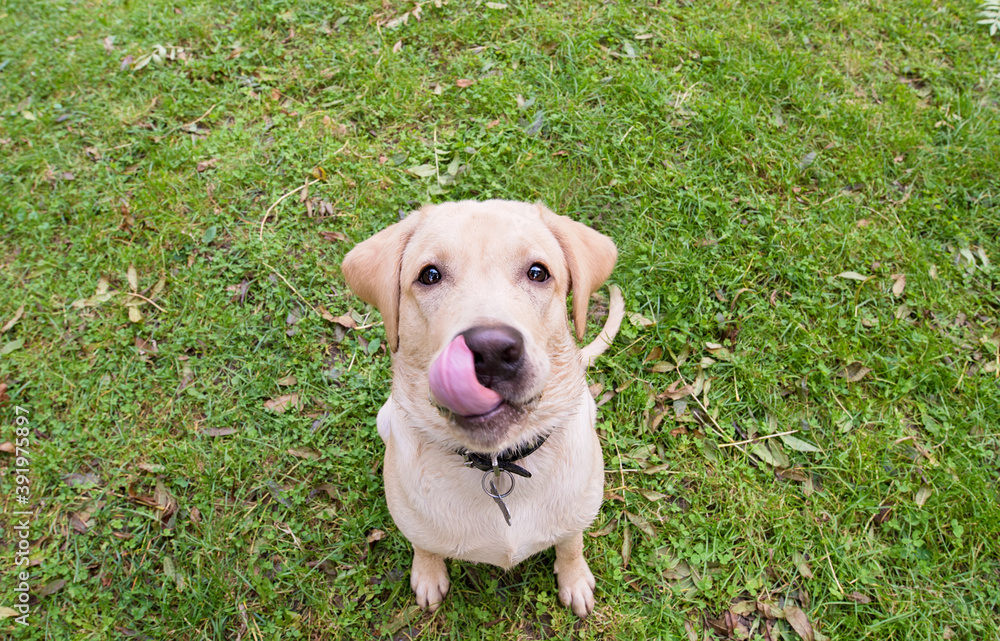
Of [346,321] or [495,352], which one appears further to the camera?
[346,321]

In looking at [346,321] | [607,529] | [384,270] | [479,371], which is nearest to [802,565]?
[607,529]

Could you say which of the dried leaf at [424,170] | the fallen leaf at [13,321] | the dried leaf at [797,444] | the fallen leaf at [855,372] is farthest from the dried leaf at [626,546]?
the fallen leaf at [13,321]

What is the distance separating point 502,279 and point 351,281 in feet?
2.91

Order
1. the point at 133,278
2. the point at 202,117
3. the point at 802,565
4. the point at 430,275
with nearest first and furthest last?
the point at 430,275
the point at 802,565
the point at 133,278
the point at 202,117

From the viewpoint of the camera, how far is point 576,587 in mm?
3623

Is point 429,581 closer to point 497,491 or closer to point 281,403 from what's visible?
point 497,491

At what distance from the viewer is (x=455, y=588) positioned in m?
3.75

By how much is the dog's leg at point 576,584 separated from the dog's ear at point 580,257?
1503 millimetres

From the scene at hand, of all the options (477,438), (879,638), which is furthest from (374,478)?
(879,638)

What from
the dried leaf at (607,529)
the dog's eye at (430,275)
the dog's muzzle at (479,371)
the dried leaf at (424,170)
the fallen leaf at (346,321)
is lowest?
the dried leaf at (607,529)

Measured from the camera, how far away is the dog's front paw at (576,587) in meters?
3.61

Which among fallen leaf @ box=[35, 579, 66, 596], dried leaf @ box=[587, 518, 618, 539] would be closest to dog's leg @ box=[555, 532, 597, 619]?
dried leaf @ box=[587, 518, 618, 539]

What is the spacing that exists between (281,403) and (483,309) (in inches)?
106

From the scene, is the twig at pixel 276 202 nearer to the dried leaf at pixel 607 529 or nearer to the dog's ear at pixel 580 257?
the dog's ear at pixel 580 257
